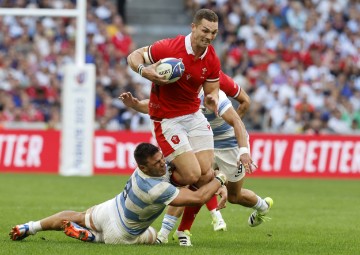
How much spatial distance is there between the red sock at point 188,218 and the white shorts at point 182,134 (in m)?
0.65

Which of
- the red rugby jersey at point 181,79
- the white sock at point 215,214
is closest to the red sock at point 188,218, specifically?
the red rugby jersey at point 181,79

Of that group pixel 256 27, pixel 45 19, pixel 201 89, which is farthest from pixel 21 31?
pixel 201 89

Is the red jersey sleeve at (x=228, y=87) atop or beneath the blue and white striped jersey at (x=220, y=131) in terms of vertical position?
atop

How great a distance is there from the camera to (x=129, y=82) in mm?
27281

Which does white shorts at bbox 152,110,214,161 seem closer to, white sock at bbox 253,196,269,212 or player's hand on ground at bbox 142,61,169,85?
player's hand on ground at bbox 142,61,169,85

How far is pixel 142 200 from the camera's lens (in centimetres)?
1053

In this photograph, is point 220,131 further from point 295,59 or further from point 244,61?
point 295,59

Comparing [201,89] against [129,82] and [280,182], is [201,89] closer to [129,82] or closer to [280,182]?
[280,182]

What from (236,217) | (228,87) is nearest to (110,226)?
(228,87)

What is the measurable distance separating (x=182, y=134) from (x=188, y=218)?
924mm

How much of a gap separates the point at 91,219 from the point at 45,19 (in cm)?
1844

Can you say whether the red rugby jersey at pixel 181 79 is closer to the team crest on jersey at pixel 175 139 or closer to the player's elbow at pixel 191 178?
the team crest on jersey at pixel 175 139

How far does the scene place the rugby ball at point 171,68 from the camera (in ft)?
35.7

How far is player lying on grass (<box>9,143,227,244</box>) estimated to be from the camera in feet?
34.3
